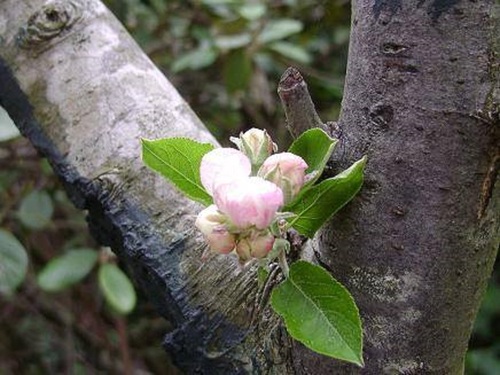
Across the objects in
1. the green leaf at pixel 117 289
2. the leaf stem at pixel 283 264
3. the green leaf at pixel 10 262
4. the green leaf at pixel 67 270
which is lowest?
the green leaf at pixel 117 289

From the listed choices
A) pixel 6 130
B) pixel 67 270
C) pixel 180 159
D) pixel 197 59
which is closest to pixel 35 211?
pixel 67 270

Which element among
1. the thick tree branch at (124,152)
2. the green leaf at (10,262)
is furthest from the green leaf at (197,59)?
the thick tree branch at (124,152)

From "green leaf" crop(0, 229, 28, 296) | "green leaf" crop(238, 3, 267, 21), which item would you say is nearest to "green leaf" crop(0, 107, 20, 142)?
"green leaf" crop(0, 229, 28, 296)

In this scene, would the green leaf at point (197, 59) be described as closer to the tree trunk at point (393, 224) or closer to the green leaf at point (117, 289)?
the green leaf at point (117, 289)

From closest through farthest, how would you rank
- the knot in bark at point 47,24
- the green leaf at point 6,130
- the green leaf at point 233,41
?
the knot in bark at point 47,24, the green leaf at point 6,130, the green leaf at point 233,41

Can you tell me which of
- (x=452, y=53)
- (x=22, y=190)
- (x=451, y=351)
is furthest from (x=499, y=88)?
(x=22, y=190)

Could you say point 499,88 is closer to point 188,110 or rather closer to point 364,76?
point 364,76
